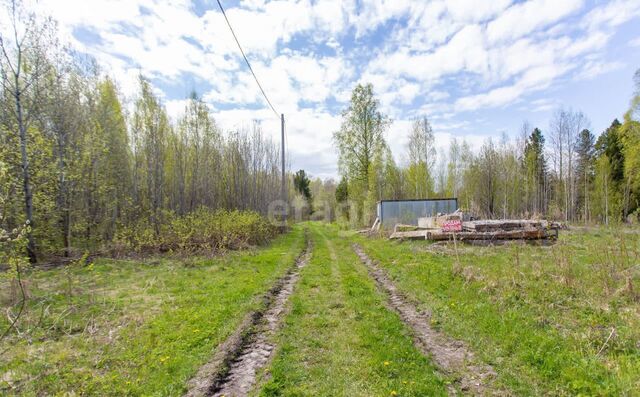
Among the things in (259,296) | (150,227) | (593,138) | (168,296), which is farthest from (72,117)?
(593,138)

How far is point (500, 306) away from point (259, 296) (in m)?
4.80

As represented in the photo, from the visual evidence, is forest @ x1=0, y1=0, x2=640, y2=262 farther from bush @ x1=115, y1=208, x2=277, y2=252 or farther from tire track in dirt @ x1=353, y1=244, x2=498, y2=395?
tire track in dirt @ x1=353, y1=244, x2=498, y2=395

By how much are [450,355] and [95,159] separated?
15.0m

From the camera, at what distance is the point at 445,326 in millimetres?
4781

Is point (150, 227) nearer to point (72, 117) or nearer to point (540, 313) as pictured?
point (72, 117)

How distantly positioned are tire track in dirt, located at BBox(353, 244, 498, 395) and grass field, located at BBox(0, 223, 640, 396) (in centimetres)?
13

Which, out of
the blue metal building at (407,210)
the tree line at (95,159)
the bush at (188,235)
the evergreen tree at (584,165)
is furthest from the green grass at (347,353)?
the evergreen tree at (584,165)

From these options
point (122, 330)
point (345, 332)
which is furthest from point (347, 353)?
point (122, 330)

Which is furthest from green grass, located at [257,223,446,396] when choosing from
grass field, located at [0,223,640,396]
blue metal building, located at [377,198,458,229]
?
blue metal building, located at [377,198,458,229]

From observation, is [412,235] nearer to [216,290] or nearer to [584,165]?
[216,290]

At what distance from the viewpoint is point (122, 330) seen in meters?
4.82

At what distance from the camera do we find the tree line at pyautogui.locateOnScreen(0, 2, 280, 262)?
958 cm

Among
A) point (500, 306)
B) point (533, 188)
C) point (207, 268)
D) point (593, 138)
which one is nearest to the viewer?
point (500, 306)

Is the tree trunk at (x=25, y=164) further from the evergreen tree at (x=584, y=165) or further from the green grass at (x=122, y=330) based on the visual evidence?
the evergreen tree at (x=584, y=165)
